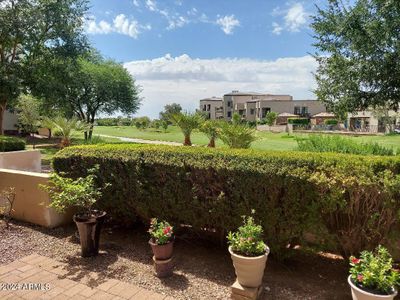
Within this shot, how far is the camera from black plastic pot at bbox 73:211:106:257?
12.8 ft

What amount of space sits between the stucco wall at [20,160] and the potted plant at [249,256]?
7.05m

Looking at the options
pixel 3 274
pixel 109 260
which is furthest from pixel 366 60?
pixel 3 274

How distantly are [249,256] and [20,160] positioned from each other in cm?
774

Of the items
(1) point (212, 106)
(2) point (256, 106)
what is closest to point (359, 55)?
(2) point (256, 106)

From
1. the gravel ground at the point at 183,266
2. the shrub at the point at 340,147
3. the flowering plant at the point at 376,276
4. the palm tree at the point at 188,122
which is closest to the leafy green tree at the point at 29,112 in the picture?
the palm tree at the point at 188,122

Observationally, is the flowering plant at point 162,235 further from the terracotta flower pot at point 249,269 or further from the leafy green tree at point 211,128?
the leafy green tree at point 211,128

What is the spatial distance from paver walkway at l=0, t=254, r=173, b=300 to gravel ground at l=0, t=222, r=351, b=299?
10 centimetres

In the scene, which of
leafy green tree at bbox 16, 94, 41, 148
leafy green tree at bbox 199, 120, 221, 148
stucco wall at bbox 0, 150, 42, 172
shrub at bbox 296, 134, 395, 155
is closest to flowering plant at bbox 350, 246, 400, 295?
shrub at bbox 296, 134, 395, 155

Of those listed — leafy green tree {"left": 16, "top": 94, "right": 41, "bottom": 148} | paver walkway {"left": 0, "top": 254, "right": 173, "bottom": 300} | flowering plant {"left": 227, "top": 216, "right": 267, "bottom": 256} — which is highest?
leafy green tree {"left": 16, "top": 94, "right": 41, "bottom": 148}

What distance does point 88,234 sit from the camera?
12.8ft

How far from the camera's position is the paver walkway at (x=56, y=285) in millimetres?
3072

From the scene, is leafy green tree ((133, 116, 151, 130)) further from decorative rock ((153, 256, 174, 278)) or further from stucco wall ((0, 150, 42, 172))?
decorative rock ((153, 256, 174, 278))

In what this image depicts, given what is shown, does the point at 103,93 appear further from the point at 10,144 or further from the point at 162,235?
the point at 162,235

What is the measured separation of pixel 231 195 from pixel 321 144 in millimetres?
4667
